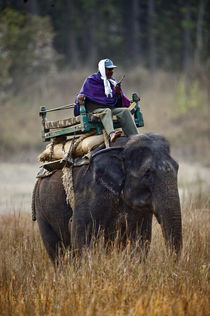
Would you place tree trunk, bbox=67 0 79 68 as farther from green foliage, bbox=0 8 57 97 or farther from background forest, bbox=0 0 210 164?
green foliage, bbox=0 8 57 97

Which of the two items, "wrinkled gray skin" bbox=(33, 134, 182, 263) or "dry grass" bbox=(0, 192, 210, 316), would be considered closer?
"dry grass" bbox=(0, 192, 210, 316)

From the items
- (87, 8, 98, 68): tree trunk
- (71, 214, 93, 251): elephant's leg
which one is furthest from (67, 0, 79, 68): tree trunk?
(71, 214, 93, 251): elephant's leg

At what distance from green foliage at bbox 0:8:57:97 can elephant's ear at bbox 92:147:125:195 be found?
22.5m

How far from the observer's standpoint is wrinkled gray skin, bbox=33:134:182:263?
6.81 meters

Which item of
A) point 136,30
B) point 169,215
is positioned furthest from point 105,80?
point 136,30

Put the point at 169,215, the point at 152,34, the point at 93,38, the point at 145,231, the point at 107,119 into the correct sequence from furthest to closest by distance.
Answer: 1. the point at 152,34
2. the point at 93,38
3. the point at 107,119
4. the point at 145,231
5. the point at 169,215

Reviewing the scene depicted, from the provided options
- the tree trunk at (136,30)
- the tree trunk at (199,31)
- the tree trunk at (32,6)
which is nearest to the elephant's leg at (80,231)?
the tree trunk at (32,6)

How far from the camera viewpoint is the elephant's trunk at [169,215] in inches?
264

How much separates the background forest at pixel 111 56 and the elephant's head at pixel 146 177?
16.4m

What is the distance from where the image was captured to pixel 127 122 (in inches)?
316

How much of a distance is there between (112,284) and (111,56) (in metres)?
37.8

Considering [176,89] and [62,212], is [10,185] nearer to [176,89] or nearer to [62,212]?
[62,212]

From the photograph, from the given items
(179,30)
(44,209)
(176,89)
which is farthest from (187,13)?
(44,209)

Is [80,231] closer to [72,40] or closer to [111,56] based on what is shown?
[72,40]
